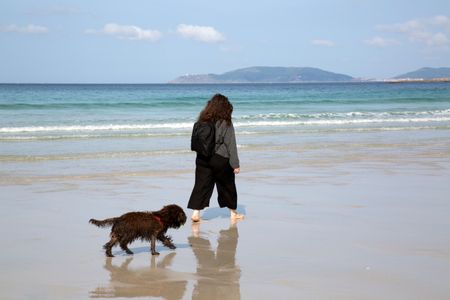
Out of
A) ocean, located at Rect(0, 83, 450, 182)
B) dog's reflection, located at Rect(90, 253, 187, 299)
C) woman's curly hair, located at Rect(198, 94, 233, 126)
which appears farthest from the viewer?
ocean, located at Rect(0, 83, 450, 182)

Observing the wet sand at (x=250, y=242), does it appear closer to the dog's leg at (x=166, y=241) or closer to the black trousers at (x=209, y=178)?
the dog's leg at (x=166, y=241)

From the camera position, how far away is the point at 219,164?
8406mm

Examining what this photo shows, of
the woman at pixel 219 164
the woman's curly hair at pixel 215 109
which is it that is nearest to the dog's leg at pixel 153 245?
the woman at pixel 219 164

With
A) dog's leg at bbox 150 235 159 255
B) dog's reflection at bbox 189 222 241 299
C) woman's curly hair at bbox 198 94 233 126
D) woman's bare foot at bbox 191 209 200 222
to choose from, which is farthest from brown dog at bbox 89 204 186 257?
woman's curly hair at bbox 198 94 233 126

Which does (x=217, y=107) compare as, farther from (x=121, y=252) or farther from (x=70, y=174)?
(x=70, y=174)

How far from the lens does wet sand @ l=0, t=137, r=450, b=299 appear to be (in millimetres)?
5617

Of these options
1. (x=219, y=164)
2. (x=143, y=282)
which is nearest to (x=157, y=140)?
(x=219, y=164)

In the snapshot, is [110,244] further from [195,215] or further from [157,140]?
[157,140]

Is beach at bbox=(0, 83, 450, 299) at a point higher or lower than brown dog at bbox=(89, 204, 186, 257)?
lower

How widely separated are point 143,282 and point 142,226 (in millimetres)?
1029

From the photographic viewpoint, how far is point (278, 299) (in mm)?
5305

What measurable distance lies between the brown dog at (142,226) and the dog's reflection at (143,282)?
0.71 feet

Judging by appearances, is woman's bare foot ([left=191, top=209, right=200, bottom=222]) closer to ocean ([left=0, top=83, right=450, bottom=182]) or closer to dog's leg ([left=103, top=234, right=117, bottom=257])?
dog's leg ([left=103, top=234, right=117, bottom=257])

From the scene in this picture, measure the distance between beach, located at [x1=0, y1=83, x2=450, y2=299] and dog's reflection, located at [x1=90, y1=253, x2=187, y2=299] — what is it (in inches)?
0.6
